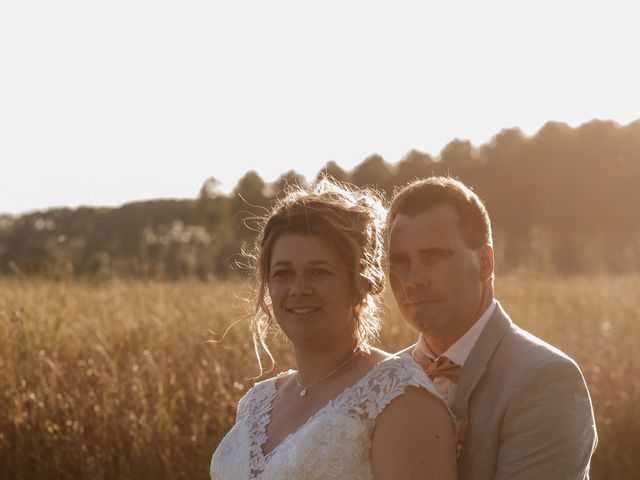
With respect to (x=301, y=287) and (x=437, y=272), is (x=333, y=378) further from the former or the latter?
(x=437, y=272)

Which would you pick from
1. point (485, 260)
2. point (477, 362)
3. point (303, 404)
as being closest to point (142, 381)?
point (303, 404)

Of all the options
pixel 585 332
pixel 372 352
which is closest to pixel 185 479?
pixel 372 352

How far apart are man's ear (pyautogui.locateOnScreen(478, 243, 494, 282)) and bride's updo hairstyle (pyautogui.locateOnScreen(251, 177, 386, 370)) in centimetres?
38

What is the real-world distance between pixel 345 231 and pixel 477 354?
63 centimetres

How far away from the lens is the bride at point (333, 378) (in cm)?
274

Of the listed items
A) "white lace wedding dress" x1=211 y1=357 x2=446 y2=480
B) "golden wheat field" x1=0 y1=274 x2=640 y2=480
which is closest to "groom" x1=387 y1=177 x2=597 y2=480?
"white lace wedding dress" x1=211 y1=357 x2=446 y2=480

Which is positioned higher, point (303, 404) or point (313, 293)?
point (313, 293)

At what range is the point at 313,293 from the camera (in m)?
3.04

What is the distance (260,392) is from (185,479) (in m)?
2.33

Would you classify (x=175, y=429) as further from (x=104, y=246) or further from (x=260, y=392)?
(x=104, y=246)

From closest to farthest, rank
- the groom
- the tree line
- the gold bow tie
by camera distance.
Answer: the groom < the gold bow tie < the tree line

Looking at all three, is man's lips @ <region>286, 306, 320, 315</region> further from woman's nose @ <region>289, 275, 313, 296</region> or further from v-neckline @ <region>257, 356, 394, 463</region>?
v-neckline @ <region>257, 356, 394, 463</region>

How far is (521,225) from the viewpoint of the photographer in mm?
43719

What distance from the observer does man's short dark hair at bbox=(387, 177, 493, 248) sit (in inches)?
130
